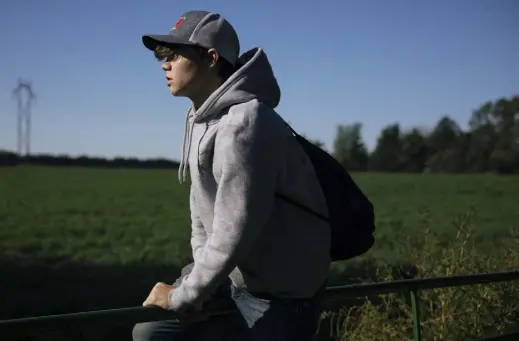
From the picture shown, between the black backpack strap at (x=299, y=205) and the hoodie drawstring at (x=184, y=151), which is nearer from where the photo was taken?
the black backpack strap at (x=299, y=205)

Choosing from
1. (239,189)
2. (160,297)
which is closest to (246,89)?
(239,189)

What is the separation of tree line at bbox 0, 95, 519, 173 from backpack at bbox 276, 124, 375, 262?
35.8 m

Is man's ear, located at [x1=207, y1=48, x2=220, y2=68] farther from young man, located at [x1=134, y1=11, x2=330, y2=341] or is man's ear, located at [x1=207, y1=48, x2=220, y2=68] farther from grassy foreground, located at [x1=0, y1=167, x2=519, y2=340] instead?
grassy foreground, located at [x1=0, y1=167, x2=519, y2=340]

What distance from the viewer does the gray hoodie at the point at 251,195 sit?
6.72ft

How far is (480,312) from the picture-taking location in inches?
252

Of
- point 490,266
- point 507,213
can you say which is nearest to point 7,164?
point 507,213

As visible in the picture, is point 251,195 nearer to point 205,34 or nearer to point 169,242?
point 205,34

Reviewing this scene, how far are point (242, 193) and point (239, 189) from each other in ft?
0.04

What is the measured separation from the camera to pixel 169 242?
34.9 metres

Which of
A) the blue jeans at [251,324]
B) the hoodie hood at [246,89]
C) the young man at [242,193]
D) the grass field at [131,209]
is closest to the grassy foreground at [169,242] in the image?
the grass field at [131,209]

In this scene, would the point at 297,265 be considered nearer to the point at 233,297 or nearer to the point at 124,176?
the point at 233,297

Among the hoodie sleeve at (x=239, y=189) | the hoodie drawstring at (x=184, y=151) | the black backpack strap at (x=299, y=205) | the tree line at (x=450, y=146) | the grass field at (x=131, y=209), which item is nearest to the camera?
the hoodie sleeve at (x=239, y=189)

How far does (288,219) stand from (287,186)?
92 millimetres

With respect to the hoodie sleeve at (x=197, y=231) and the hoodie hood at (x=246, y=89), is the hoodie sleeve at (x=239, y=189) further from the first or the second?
the hoodie sleeve at (x=197, y=231)
